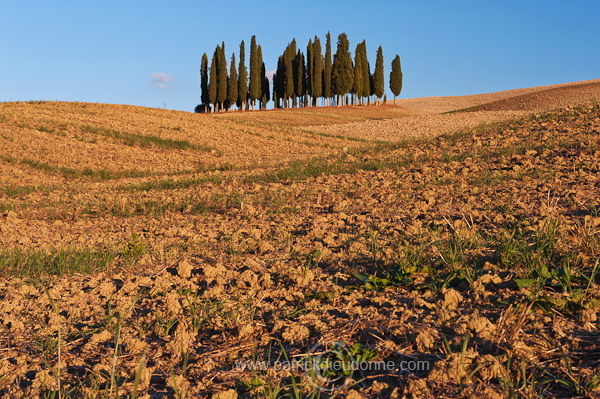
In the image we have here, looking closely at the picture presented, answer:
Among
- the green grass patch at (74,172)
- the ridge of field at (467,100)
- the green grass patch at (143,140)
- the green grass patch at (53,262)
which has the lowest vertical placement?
the green grass patch at (53,262)

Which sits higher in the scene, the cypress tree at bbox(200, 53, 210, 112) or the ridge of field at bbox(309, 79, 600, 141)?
the cypress tree at bbox(200, 53, 210, 112)

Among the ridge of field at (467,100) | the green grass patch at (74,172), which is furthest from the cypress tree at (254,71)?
the green grass patch at (74,172)

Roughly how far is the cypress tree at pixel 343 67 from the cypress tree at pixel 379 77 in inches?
154

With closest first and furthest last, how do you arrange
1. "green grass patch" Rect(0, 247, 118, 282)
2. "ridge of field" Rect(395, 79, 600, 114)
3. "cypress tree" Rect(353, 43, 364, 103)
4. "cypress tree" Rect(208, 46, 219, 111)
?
"green grass patch" Rect(0, 247, 118, 282) < "cypress tree" Rect(208, 46, 219, 111) < "cypress tree" Rect(353, 43, 364, 103) < "ridge of field" Rect(395, 79, 600, 114)

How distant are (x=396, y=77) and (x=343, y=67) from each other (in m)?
8.60

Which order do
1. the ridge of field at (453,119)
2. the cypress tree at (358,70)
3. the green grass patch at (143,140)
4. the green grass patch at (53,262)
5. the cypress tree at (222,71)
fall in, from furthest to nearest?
the cypress tree at (358,70)
the cypress tree at (222,71)
the ridge of field at (453,119)
the green grass patch at (143,140)
the green grass patch at (53,262)

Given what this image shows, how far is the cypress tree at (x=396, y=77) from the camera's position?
57812mm

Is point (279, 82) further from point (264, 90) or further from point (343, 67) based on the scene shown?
point (343, 67)

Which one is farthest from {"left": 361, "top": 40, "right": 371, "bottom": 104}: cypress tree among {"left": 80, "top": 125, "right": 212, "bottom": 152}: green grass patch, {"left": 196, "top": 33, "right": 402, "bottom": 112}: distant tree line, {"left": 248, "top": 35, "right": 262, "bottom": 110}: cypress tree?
{"left": 80, "top": 125, "right": 212, "bottom": 152}: green grass patch

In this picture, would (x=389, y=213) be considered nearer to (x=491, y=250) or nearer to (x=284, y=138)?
(x=491, y=250)

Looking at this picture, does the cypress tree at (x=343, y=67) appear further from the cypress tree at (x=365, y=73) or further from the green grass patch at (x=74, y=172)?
the green grass patch at (x=74, y=172)

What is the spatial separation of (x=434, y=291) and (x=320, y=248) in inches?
55.6

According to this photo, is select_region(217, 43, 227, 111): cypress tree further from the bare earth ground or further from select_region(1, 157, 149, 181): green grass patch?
the bare earth ground

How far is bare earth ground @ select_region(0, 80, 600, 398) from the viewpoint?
2264mm
